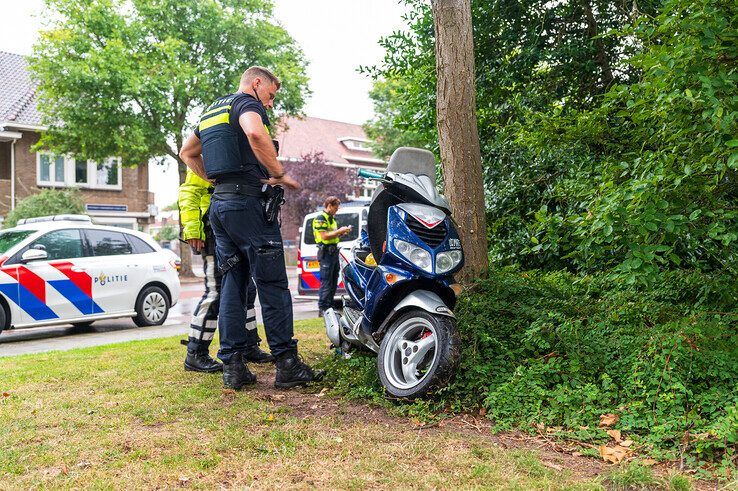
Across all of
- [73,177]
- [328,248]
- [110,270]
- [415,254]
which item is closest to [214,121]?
[415,254]

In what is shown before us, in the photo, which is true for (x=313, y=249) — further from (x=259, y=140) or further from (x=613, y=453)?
(x=613, y=453)

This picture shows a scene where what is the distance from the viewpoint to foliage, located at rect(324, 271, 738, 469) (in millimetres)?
3232

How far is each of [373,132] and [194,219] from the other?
30982 mm

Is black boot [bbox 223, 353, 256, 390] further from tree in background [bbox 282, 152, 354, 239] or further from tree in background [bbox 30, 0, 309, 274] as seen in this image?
tree in background [bbox 282, 152, 354, 239]

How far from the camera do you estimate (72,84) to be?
2083 cm

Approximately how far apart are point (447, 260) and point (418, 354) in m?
0.65

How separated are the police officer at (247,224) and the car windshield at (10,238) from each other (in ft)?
18.5

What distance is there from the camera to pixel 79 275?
9156mm

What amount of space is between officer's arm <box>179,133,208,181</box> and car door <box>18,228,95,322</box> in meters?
4.72

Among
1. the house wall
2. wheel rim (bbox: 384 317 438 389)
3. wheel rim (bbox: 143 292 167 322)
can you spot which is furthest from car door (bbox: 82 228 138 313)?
the house wall

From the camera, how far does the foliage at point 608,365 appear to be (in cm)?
323

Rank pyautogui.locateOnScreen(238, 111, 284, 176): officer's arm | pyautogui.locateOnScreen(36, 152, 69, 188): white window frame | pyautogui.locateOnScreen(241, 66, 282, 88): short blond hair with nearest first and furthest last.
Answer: pyautogui.locateOnScreen(238, 111, 284, 176): officer's arm < pyautogui.locateOnScreen(241, 66, 282, 88): short blond hair < pyautogui.locateOnScreen(36, 152, 69, 188): white window frame

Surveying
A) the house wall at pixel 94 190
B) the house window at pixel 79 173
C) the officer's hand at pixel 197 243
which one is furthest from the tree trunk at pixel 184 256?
the officer's hand at pixel 197 243

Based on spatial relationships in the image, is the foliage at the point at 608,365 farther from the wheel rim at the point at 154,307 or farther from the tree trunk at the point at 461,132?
the wheel rim at the point at 154,307
